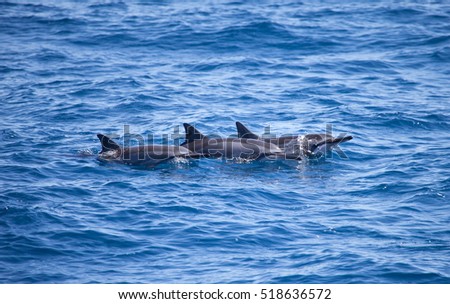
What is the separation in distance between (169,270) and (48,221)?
3995 millimetres

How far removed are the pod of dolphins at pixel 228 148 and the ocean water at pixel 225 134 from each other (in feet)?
1.27

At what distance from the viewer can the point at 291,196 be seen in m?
19.8

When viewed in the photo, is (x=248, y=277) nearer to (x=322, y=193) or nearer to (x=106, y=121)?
(x=322, y=193)

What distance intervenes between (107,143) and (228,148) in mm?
3914

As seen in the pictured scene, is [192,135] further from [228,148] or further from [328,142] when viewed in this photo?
[328,142]

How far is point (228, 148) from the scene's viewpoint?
23.0 m

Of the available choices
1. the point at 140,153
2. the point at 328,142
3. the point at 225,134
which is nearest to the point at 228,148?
the point at 225,134

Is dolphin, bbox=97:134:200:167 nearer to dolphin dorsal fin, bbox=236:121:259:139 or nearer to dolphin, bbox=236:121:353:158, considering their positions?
dolphin dorsal fin, bbox=236:121:259:139

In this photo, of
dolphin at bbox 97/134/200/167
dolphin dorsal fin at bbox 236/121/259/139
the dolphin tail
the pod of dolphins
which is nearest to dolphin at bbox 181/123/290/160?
the pod of dolphins

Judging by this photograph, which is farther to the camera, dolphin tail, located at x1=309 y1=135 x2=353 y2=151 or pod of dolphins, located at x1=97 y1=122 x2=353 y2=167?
dolphin tail, located at x1=309 y1=135 x2=353 y2=151

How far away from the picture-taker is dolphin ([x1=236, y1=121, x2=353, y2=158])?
918 inches

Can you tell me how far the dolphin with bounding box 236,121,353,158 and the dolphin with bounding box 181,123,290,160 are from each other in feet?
0.96
